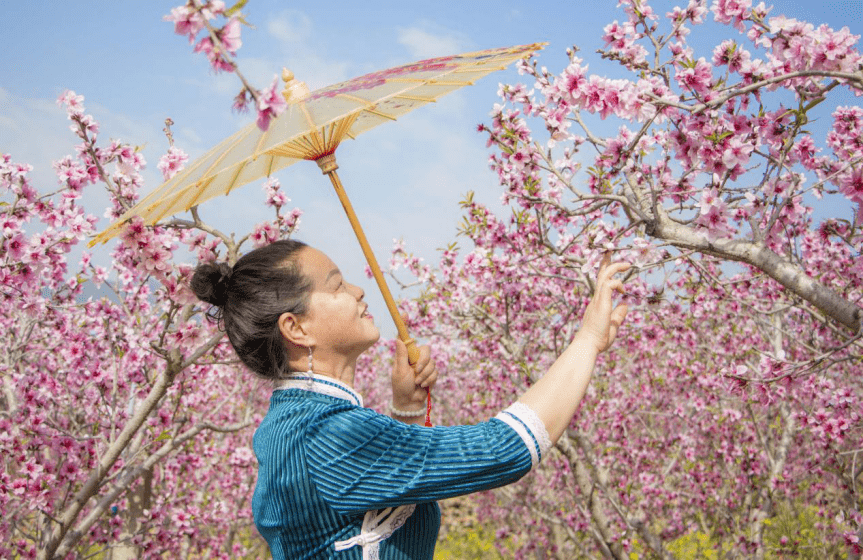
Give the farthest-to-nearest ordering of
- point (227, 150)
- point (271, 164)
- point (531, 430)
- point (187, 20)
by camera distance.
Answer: point (271, 164), point (227, 150), point (531, 430), point (187, 20)

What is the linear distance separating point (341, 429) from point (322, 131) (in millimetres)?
1178

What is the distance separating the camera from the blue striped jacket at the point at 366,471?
156 centimetres

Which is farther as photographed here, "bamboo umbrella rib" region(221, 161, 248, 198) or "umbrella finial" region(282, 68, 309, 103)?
"bamboo umbrella rib" region(221, 161, 248, 198)

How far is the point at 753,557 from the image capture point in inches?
238

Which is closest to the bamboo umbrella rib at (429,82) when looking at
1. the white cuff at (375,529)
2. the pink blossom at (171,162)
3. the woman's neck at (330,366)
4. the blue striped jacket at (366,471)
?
the woman's neck at (330,366)

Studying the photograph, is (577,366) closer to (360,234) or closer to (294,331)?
(294,331)

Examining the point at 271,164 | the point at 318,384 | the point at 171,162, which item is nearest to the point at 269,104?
the point at 318,384

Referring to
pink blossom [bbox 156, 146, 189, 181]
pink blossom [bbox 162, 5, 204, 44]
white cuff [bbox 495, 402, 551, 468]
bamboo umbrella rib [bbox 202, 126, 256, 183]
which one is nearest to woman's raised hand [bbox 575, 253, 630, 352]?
white cuff [bbox 495, 402, 551, 468]

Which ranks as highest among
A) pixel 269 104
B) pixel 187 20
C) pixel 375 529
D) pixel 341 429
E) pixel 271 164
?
pixel 271 164

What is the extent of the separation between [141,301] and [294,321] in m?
4.56

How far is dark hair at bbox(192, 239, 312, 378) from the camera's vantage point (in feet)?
6.60

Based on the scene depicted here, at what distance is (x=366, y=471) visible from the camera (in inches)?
62.6

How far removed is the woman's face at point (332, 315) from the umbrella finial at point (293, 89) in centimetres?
60

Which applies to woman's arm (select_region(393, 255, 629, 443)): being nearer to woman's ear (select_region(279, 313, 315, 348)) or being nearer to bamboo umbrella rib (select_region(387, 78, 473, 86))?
woman's ear (select_region(279, 313, 315, 348))
